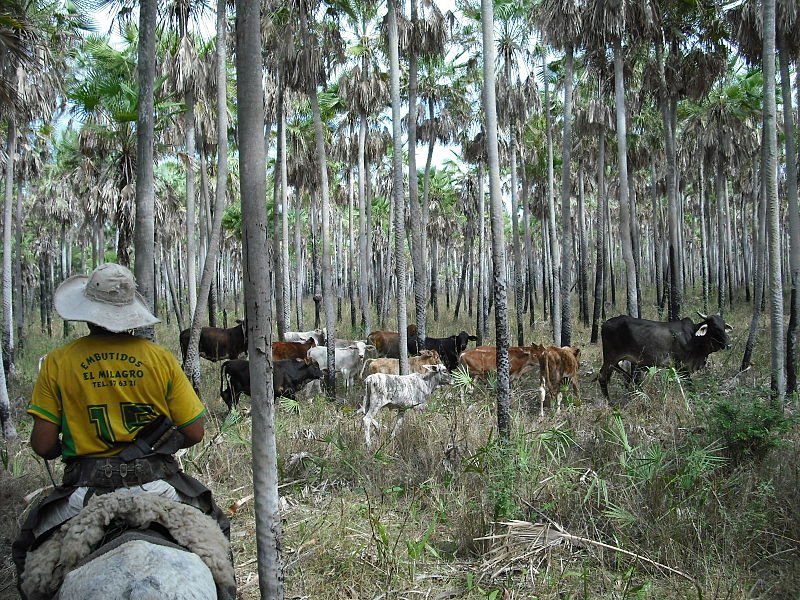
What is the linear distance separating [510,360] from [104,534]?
10.9 m

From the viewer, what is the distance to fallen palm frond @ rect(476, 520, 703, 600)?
4.69 metres

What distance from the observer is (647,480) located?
5688mm

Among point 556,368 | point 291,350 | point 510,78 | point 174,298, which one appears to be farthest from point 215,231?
point 510,78

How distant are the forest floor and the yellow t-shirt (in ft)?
6.78

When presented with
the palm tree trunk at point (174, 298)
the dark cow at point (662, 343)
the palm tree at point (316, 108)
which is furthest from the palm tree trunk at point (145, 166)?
the palm tree trunk at point (174, 298)

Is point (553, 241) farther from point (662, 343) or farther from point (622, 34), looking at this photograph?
point (662, 343)

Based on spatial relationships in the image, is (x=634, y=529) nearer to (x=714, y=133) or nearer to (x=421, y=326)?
(x=421, y=326)

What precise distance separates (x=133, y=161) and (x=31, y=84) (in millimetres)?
3958

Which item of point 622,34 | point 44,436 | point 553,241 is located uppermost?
point 622,34

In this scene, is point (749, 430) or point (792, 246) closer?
point (749, 430)

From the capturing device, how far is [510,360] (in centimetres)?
1287

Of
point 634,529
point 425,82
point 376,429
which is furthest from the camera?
point 425,82

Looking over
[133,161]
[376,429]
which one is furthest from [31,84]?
[376,429]

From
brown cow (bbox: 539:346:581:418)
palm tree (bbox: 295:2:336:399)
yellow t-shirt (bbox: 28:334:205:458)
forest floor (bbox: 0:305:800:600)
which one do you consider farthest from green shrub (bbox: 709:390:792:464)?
palm tree (bbox: 295:2:336:399)
